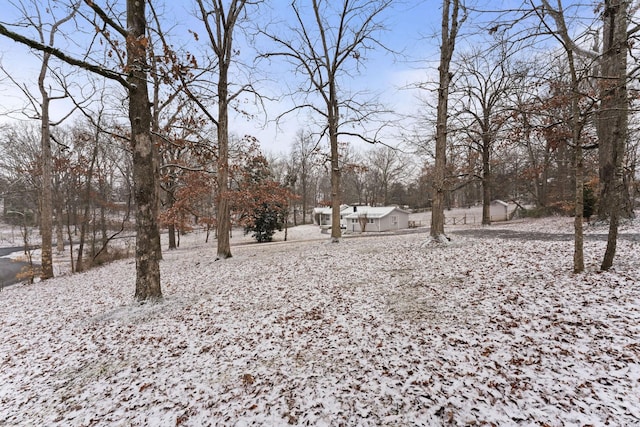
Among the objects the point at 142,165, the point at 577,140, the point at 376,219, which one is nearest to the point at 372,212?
the point at 376,219

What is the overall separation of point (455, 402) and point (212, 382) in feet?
8.58

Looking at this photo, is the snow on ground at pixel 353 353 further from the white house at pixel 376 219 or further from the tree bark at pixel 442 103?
the white house at pixel 376 219

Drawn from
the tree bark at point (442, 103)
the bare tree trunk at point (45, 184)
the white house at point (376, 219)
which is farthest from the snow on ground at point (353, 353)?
the white house at point (376, 219)

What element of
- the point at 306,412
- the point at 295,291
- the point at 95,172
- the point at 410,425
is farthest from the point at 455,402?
the point at 95,172

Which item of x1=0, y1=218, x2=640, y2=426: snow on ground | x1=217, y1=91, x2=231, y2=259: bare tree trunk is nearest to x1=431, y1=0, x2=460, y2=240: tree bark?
x1=0, y1=218, x2=640, y2=426: snow on ground

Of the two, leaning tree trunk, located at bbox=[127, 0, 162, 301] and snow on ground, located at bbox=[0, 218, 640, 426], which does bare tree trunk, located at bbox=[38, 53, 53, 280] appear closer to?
snow on ground, located at bbox=[0, 218, 640, 426]

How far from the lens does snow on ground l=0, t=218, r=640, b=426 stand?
2.63 metres

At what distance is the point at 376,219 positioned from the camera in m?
28.8

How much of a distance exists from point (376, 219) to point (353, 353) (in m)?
25.9

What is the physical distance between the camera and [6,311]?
22.3 ft

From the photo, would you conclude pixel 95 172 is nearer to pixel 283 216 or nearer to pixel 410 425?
pixel 283 216

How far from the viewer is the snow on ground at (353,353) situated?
8.62 feet

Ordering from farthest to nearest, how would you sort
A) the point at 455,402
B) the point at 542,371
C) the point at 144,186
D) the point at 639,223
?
the point at 639,223 → the point at 144,186 → the point at 542,371 → the point at 455,402

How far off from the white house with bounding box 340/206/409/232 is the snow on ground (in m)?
22.3
